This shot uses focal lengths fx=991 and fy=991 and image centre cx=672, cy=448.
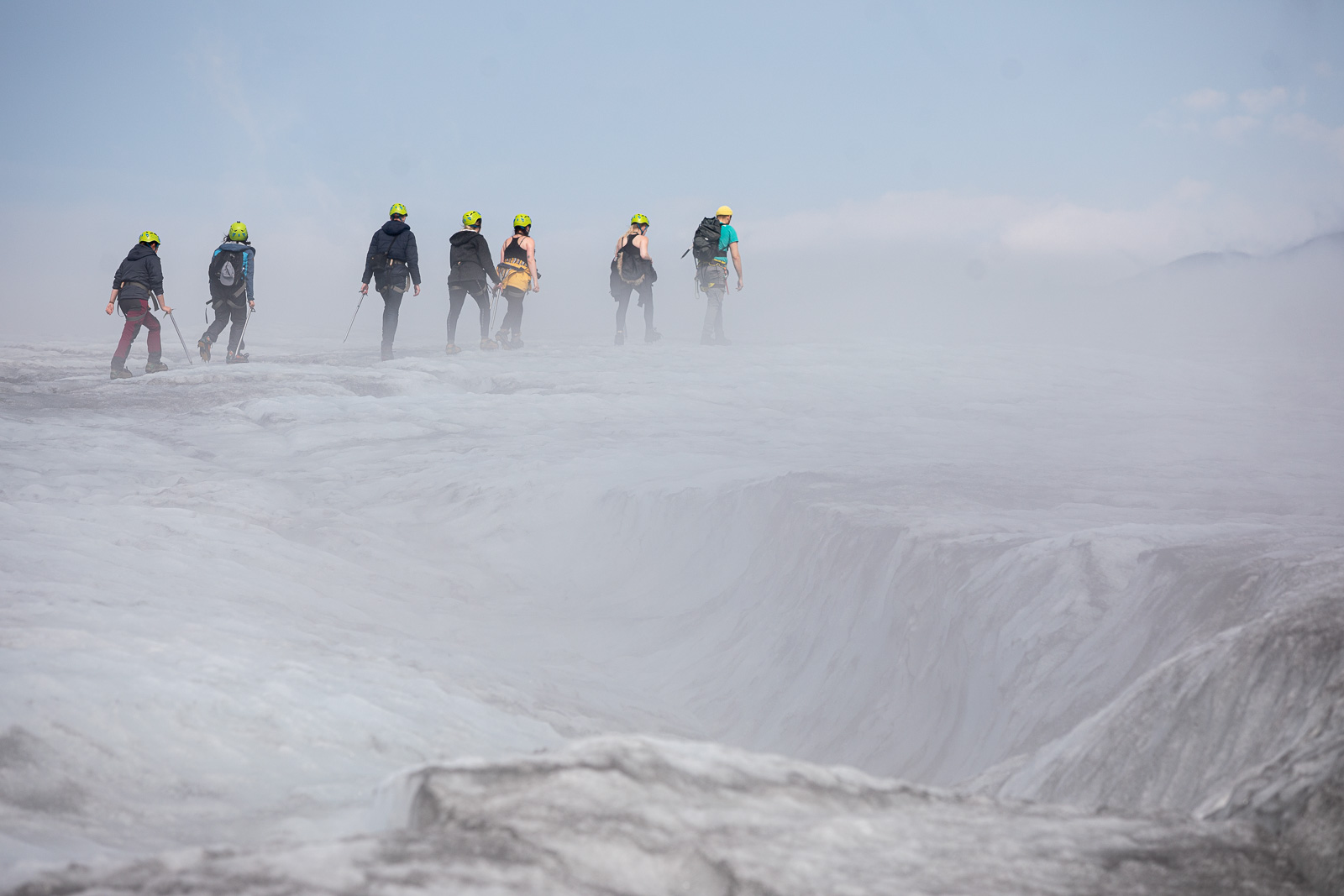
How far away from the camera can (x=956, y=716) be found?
3.51 meters

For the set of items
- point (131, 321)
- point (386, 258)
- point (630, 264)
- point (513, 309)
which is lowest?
point (131, 321)

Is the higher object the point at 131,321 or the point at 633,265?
the point at 633,265

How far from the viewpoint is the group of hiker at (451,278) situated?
995 centimetres

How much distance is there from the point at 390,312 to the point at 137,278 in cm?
253

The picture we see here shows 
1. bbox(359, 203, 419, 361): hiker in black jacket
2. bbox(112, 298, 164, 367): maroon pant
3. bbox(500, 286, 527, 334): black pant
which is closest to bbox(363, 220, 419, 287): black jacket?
bbox(359, 203, 419, 361): hiker in black jacket

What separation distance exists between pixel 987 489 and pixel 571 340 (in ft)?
34.7

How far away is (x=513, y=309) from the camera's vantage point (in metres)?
12.7

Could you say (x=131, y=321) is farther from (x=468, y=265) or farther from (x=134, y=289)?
(x=468, y=265)

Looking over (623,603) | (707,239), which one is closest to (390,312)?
(707,239)

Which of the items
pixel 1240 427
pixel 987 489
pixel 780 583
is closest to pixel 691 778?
pixel 780 583

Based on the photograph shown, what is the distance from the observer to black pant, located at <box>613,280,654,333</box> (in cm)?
1338

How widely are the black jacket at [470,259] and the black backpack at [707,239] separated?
281 cm

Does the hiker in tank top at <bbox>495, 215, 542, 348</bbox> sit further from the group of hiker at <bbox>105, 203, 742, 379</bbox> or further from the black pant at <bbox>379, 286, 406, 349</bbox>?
the black pant at <bbox>379, 286, 406, 349</bbox>

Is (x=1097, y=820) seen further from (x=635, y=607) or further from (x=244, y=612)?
(x=635, y=607)
